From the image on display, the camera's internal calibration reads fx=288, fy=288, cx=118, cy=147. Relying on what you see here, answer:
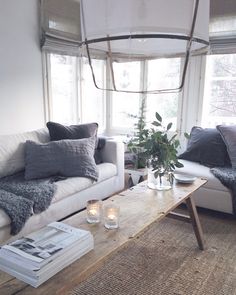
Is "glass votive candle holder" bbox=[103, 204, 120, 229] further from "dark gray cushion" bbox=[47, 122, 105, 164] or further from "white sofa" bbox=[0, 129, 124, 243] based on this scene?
"dark gray cushion" bbox=[47, 122, 105, 164]

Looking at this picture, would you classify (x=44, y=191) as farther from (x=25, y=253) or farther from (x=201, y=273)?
(x=201, y=273)

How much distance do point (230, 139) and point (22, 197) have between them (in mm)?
2153

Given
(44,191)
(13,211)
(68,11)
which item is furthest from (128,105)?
(13,211)

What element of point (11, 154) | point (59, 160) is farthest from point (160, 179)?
point (11, 154)

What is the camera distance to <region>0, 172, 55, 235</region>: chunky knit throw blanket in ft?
6.46

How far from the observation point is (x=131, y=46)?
4.46 ft

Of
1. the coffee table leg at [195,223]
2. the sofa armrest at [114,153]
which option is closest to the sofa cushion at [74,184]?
the sofa armrest at [114,153]

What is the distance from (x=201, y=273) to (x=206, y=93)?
2.48 m

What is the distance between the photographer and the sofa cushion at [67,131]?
297 cm

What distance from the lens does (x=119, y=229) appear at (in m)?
1.56

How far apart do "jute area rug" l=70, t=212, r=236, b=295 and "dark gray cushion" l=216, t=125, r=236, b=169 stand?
29.5 inches

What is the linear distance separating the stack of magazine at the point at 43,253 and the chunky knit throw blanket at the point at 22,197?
0.68m

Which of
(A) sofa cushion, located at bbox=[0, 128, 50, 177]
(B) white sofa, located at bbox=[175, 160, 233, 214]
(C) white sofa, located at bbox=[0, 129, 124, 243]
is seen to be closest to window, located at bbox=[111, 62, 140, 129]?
(C) white sofa, located at bbox=[0, 129, 124, 243]

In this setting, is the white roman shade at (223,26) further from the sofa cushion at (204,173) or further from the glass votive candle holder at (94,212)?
the glass votive candle holder at (94,212)
